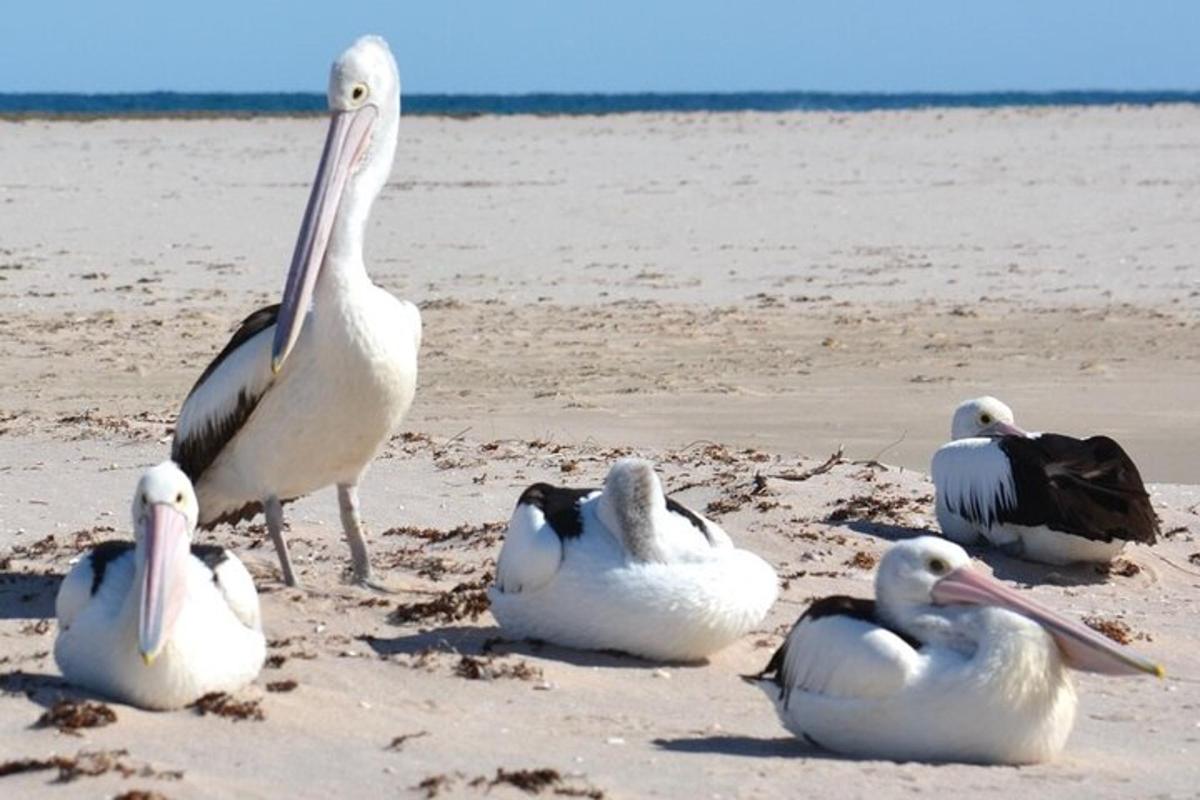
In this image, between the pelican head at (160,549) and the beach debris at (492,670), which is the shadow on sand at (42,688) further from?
the beach debris at (492,670)

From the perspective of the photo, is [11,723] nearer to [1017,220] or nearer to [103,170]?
[1017,220]

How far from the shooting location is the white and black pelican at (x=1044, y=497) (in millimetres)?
6477

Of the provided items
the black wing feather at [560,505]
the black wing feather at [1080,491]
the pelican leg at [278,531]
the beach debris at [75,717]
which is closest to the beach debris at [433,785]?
the beach debris at [75,717]

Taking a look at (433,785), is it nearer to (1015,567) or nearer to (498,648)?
(498,648)

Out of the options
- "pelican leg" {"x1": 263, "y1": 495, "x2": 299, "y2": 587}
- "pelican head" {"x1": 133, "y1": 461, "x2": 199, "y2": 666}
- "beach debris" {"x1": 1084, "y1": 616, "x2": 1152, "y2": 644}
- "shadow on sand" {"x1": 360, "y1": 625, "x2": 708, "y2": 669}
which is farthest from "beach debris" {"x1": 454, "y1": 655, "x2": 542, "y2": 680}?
"beach debris" {"x1": 1084, "y1": 616, "x2": 1152, "y2": 644}

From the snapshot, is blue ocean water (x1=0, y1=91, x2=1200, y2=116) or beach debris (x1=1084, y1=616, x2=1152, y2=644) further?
blue ocean water (x1=0, y1=91, x2=1200, y2=116)

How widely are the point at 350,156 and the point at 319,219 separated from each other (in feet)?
0.94

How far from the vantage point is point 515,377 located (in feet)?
34.7

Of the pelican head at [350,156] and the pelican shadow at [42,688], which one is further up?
the pelican head at [350,156]

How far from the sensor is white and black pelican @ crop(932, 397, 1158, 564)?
648 cm

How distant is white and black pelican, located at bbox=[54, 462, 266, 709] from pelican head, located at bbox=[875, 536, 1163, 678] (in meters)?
1.34

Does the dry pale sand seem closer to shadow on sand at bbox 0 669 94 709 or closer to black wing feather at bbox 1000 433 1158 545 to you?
shadow on sand at bbox 0 669 94 709

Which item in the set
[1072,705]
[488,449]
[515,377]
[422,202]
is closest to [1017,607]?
[1072,705]

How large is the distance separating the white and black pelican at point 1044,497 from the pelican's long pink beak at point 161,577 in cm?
297
